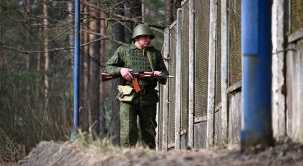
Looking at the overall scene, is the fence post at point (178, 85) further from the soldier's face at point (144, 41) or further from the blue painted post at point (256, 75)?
the blue painted post at point (256, 75)

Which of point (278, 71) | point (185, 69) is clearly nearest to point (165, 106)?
point (185, 69)

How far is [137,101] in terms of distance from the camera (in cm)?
851

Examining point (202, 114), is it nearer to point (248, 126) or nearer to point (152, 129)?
point (152, 129)

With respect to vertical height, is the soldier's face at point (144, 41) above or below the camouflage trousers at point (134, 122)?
above

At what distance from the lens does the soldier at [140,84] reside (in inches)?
334

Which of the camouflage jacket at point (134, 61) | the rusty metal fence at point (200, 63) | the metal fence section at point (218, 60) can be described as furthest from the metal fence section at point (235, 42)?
the camouflage jacket at point (134, 61)

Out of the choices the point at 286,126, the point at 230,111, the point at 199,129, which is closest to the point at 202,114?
the point at 199,129

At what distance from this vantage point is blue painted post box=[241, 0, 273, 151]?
196 inches

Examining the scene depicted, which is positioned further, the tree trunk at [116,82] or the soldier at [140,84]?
the tree trunk at [116,82]

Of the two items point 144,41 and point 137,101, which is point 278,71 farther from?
point 144,41

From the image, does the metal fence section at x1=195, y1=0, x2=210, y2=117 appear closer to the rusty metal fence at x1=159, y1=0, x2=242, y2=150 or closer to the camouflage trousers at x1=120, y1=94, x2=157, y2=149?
the rusty metal fence at x1=159, y1=0, x2=242, y2=150

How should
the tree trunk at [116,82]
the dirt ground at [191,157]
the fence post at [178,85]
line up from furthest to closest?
the tree trunk at [116,82] < the fence post at [178,85] < the dirt ground at [191,157]

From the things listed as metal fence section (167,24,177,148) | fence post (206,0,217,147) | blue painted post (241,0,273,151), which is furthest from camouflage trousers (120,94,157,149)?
metal fence section (167,24,177,148)

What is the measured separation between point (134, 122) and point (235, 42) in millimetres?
1691
